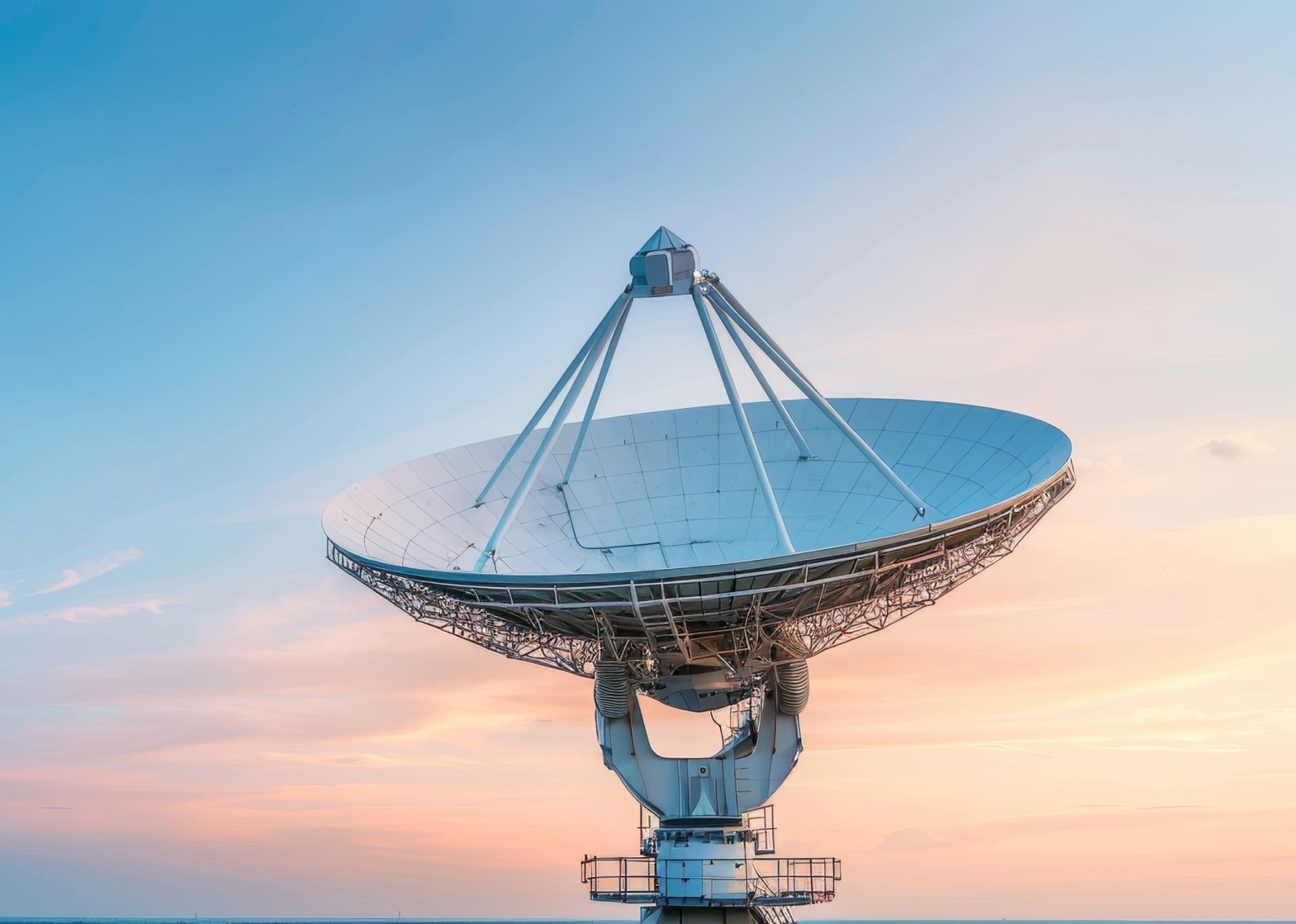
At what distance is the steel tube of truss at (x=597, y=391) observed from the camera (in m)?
35.1

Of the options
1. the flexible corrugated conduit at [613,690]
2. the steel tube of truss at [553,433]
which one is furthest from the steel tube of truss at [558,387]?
the flexible corrugated conduit at [613,690]

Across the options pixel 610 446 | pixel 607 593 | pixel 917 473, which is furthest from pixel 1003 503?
pixel 610 446

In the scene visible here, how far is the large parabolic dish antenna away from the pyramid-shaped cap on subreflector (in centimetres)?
8

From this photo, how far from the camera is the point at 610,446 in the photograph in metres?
38.8

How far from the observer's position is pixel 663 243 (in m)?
34.1

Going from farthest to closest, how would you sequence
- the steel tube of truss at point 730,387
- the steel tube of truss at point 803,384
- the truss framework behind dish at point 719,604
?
the steel tube of truss at point 803,384 → the steel tube of truss at point 730,387 → the truss framework behind dish at point 719,604

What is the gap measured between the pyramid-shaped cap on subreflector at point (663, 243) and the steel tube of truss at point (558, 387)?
1173 mm

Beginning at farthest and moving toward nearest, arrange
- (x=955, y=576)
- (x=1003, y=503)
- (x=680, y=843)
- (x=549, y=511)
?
1. (x=549, y=511)
2. (x=680, y=843)
3. (x=955, y=576)
4. (x=1003, y=503)

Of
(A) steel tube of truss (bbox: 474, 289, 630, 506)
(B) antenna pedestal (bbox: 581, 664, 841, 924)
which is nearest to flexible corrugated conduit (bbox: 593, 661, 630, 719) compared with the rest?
(B) antenna pedestal (bbox: 581, 664, 841, 924)

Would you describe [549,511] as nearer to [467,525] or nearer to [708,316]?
[467,525]

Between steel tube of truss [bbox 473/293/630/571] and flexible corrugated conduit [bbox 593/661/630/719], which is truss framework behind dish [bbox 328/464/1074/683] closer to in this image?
flexible corrugated conduit [bbox 593/661/630/719]

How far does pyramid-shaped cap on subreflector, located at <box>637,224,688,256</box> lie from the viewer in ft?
111

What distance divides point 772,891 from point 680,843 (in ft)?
8.60

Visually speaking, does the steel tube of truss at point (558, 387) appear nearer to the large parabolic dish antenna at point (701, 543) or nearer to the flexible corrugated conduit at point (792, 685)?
the large parabolic dish antenna at point (701, 543)
